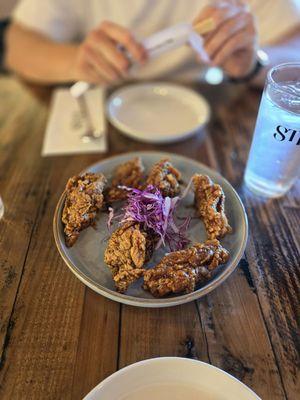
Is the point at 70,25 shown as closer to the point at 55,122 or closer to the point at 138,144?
the point at 55,122

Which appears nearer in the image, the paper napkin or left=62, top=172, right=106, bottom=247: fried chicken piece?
left=62, top=172, right=106, bottom=247: fried chicken piece

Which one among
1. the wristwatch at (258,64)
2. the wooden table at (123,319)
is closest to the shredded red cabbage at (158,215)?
the wooden table at (123,319)

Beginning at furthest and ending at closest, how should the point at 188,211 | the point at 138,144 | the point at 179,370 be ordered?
the point at 138,144, the point at 188,211, the point at 179,370

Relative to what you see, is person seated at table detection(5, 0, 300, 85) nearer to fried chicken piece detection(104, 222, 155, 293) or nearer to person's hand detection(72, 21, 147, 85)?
person's hand detection(72, 21, 147, 85)

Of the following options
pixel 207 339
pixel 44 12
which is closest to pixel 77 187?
pixel 207 339

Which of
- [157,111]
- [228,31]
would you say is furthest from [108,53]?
[228,31]

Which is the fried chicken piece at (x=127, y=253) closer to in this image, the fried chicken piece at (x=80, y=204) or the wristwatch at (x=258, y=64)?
the fried chicken piece at (x=80, y=204)

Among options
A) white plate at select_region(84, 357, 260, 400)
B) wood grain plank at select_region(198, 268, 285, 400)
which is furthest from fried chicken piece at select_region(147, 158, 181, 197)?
white plate at select_region(84, 357, 260, 400)
